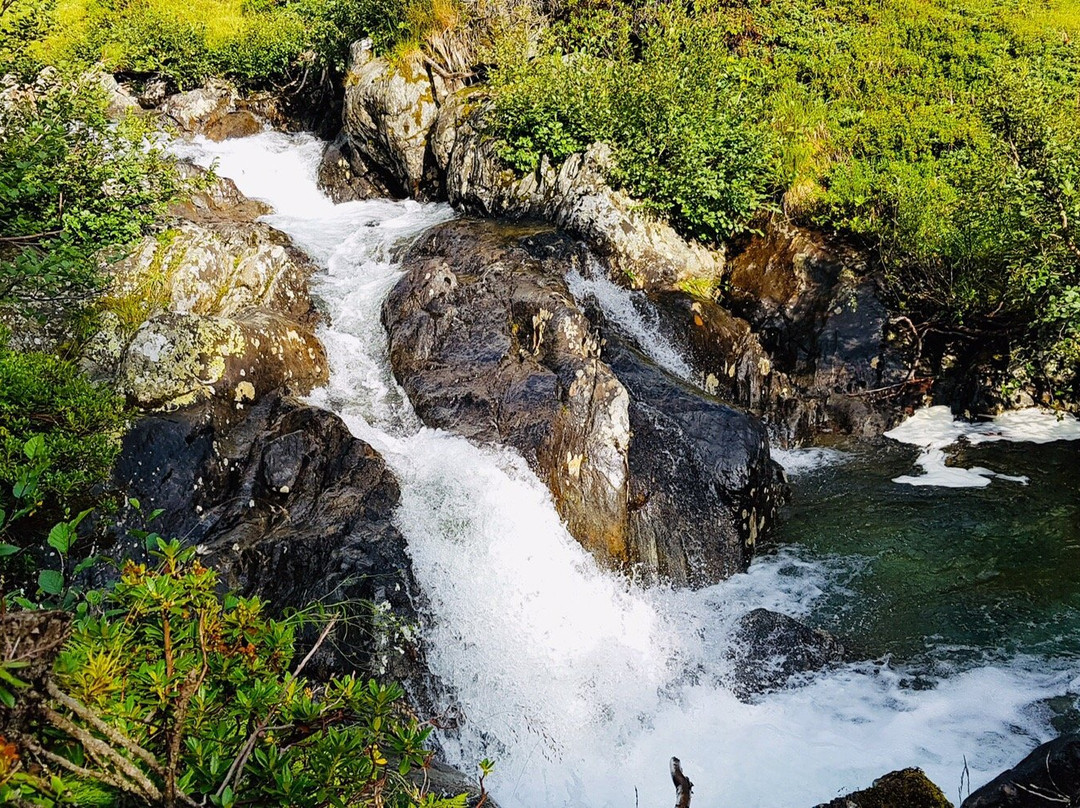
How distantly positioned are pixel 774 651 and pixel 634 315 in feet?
18.4

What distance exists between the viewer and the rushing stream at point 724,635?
17.5 ft

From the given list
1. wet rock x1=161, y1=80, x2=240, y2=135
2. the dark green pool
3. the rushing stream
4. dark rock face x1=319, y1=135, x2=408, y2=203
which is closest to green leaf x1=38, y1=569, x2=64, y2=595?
the rushing stream

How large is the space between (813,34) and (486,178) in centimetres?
859

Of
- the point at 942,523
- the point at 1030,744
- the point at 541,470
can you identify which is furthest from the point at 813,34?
the point at 1030,744

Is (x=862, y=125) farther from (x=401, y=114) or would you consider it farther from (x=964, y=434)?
(x=401, y=114)

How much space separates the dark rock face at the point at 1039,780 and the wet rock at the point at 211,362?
23.3ft

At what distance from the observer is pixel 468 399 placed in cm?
798

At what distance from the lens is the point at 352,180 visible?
15.3 metres

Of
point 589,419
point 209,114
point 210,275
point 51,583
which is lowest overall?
point 589,419

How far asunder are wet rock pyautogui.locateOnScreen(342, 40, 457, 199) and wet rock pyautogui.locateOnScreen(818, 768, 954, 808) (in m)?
13.2

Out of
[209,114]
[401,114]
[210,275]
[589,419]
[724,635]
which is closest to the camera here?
[724,635]

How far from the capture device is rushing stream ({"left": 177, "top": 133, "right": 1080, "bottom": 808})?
5.34 m

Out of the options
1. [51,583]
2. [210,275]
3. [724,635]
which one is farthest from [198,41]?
[51,583]

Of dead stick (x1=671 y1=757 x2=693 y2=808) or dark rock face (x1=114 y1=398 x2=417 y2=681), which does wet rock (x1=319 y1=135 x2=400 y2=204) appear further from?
dead stick (x1=671 y1=757 x2=693 y2=808)
